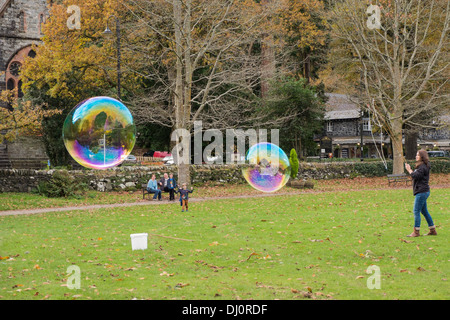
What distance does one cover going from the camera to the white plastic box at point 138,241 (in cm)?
1143

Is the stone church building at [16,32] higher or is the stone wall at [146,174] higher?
the stone church building at [16,32]

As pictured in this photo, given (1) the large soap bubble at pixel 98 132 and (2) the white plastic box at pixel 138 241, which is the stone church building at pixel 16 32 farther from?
(2) the white plastic box at pixel 138 241

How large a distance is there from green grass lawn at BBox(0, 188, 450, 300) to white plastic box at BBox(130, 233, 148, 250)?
19cm

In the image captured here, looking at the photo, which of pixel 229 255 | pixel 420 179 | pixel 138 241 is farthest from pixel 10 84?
pixel 420 179

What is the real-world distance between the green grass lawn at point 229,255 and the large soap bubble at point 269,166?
91.6 inches

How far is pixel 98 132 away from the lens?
15117 millimetres

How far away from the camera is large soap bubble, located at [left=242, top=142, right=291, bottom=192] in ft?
64.8

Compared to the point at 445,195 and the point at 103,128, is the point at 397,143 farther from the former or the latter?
the point at 103,128

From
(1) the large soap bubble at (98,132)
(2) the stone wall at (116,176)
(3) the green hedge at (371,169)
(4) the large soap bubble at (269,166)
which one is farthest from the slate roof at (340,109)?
(1) the large soap bubble at (98,132)

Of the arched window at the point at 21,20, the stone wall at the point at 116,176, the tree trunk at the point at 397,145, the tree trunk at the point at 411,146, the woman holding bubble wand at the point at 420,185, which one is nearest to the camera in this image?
the woman holding bubble wand at the point at 420,185

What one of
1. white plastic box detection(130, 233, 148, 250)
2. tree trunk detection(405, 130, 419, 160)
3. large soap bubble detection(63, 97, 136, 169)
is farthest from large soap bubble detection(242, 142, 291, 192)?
tree trunk detection(405, 130, 419, 160)

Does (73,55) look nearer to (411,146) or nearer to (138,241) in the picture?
(138,241)

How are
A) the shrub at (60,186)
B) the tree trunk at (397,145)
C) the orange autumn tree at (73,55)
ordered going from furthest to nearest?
the tree trunk at (397,145), the orange autumn tree at (73,55), the shrub at (60,186)
